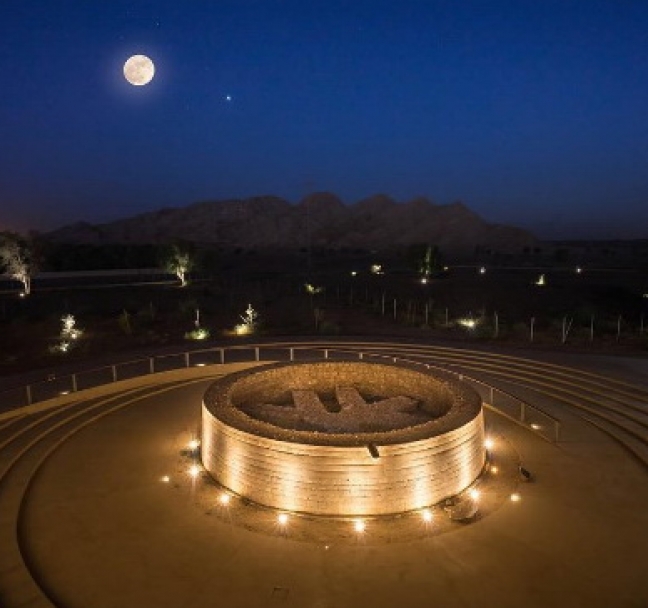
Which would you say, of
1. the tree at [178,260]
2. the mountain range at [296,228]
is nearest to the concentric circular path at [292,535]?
the tree at [178,260]

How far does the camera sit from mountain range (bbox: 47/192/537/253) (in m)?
132

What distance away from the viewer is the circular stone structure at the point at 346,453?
941 centimetres

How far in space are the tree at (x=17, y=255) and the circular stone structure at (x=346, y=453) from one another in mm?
25384

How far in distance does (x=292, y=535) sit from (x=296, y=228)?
464 ft

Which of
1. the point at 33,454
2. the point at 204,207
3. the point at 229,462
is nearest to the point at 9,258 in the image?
the point at 33,454

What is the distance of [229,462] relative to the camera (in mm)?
10508

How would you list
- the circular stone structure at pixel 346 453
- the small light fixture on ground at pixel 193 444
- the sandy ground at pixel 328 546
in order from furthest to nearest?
1. the small light fixture on ground at pixel 193 444
2. the circular stone structure at pixel 346 453
3. the sandy ground at pixel 328 546

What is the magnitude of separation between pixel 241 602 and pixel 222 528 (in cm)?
200

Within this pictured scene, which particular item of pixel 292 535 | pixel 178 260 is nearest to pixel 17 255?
pixel 178 260

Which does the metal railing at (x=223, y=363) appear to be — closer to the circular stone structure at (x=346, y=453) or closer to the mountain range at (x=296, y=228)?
the circular stone structure at (x=346, y=453)

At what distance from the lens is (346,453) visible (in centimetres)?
926

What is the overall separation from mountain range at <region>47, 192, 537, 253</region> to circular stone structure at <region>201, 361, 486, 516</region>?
371ft

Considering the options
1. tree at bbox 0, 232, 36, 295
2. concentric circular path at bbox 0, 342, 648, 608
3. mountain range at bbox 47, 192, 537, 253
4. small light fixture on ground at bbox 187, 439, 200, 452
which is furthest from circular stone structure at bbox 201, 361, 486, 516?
mountain range at bbox 47, 192, 537, 253

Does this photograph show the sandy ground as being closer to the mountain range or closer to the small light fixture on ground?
the small light fixture on ground
